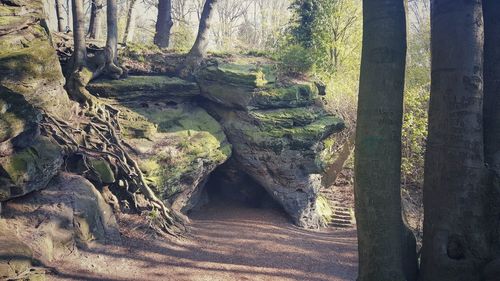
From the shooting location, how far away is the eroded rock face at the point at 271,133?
1173cm

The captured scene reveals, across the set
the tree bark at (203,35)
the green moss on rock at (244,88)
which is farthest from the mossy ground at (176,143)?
the tree bark at (203,35)

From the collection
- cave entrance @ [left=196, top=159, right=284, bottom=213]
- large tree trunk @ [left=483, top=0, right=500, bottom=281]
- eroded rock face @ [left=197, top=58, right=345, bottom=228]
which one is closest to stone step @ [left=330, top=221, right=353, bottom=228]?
eroded rock face @ [left=197, top=58, right=345, bottom=228]

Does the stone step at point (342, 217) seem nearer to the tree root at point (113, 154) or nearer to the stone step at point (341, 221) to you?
the stone step at point (341, 221)

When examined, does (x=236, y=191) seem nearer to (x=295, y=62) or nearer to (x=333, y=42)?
(x=295, y=62)

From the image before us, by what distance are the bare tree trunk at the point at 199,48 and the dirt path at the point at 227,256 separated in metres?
4.79

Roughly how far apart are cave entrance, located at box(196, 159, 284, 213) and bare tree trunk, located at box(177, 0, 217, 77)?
136 inches

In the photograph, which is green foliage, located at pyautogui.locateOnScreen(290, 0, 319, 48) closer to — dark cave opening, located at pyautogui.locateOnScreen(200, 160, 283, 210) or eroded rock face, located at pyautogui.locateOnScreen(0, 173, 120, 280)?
dark cave opening, located at pyautogui.locateOnScreen(200, 160, 283, 210)

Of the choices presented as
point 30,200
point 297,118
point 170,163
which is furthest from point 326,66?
point 30,200

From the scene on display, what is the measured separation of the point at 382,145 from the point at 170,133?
770cm

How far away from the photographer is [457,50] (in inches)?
152

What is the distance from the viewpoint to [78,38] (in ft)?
34.1

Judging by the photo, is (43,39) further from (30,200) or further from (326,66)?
(326,66)

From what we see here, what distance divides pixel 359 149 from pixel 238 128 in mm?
7873

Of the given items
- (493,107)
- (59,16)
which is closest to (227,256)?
(493,107)
